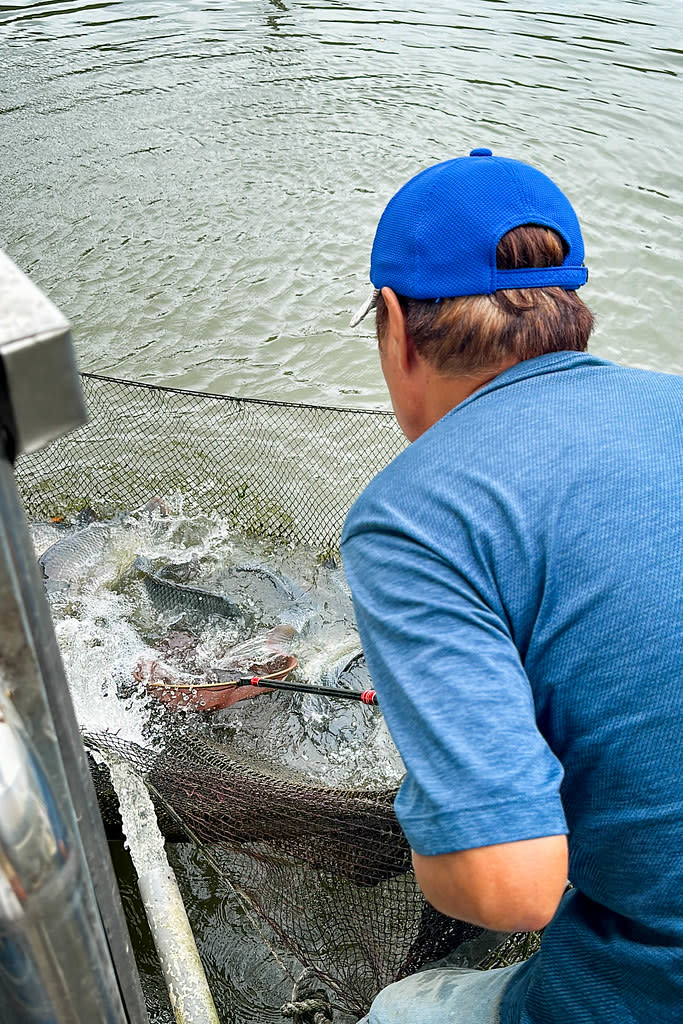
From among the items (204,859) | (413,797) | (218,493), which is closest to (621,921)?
(413,797)

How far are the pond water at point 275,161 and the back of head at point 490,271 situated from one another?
1840mm

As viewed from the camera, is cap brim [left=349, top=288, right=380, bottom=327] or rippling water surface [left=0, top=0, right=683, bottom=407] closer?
cap brim [left=349, top=288, right=380, bottom=327]

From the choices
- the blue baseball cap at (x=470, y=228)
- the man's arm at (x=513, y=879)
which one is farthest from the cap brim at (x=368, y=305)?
the man's arm at (x=513, y=879)

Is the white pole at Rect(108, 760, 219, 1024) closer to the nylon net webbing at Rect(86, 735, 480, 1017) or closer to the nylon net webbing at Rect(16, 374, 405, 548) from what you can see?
the nylon net webbing at Rect(86, 735, 480, 1017)

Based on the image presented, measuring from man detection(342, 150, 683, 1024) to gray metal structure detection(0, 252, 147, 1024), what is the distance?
0.53 m

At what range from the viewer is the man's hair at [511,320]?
55.9 inches

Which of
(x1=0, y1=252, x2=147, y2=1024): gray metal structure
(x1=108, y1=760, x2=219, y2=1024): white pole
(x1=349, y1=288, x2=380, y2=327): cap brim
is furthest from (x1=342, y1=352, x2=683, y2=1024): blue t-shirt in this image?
(x1=108, y1=760, x2=219, y2=1024): white pole

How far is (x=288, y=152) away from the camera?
27.2 ft

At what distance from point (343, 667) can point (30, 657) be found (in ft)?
8.42

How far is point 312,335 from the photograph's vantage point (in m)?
6.04

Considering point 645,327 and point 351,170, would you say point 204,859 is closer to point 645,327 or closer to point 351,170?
point 645,327

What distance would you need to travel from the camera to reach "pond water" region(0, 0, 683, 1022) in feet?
19.1

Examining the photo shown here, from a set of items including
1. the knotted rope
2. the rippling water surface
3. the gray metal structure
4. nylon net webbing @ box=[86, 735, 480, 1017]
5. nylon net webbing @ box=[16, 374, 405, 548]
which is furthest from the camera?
the rippling water surface

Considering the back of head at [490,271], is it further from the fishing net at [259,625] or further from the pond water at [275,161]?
the pond water at [275,161]
